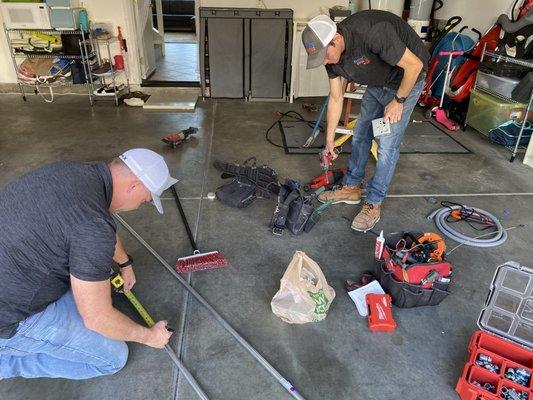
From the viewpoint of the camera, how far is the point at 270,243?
268cm

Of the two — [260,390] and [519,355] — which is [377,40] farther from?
[260,390]

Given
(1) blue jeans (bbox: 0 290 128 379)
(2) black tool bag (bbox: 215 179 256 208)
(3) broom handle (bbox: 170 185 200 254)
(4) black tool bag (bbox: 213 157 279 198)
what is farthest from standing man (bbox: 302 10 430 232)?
(1) blue jeans (bbox: 0 290 128 379)

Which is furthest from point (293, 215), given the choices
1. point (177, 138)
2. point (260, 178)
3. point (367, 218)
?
point (177, 138)

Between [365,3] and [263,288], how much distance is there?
5198 millimetres

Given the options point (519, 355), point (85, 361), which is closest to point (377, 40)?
point (519, 355)

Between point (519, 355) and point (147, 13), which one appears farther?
point (147, 13)

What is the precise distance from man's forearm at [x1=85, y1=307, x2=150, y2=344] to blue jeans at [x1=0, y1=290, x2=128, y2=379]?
0.62 ft

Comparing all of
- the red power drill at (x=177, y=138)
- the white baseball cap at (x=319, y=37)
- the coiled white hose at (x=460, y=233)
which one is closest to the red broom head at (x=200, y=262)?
the white baseball cap at (x=319, y=37)

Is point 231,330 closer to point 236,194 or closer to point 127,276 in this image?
point 127,276

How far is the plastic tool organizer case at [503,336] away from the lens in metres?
1.59

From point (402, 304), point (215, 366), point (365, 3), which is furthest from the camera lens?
point (365, 3)

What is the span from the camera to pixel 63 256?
4.42ft

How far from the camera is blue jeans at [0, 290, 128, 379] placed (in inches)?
59.7

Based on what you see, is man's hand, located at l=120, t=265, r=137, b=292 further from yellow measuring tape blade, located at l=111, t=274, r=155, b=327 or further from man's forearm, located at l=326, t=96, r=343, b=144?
man's forearm, located at l=326, t=96, r=343, b=144
